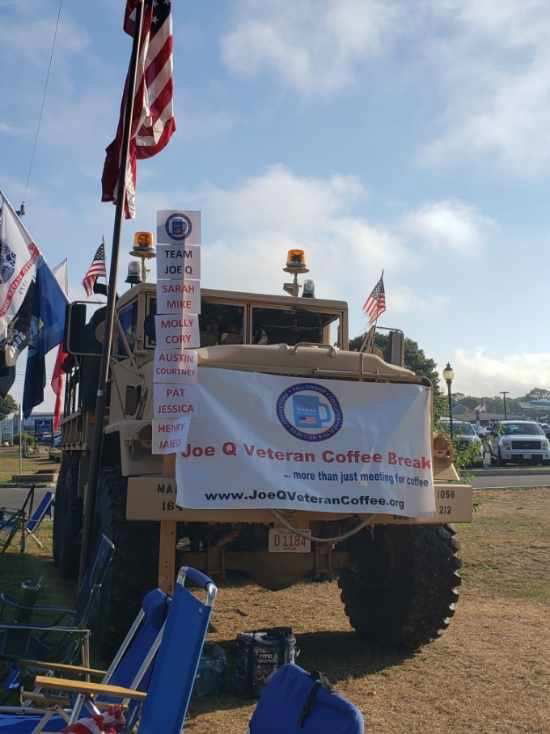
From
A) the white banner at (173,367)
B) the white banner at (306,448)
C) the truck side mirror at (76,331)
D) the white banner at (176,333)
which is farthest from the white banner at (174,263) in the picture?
the truck side mirror at (76,331)

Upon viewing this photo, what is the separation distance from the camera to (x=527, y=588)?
30.1 ft

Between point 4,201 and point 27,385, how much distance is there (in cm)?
Result: 244

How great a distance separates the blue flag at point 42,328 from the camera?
34.3ft

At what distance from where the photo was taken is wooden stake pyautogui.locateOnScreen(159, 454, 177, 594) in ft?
18.2

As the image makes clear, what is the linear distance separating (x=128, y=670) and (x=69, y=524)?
5.66 m

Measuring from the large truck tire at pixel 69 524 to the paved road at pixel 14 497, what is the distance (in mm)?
6140

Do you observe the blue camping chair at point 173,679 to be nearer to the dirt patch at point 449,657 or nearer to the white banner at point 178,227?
the dirt patch at point 449,657

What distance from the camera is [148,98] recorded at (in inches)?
276

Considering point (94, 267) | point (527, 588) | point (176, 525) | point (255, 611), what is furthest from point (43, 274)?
point (527, 588)

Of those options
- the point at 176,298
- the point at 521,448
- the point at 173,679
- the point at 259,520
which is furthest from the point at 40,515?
the point at 521,448

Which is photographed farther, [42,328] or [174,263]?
[42,328]

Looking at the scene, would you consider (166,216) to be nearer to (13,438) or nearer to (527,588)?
(527,588)

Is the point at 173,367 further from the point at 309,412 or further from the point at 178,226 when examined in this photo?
the point at 309,412

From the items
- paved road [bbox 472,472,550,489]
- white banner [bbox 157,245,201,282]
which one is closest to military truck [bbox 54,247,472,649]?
white banner [bbox 157,245,201,282]
